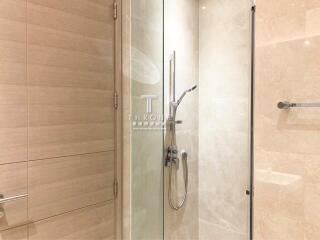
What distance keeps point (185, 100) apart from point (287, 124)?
0.94m

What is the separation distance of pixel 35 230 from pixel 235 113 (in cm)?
156

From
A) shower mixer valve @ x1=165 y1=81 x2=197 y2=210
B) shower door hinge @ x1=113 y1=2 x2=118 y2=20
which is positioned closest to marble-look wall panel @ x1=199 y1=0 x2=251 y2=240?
shower mixer valve @ x1=165 y1=81 x2=197 y2=210

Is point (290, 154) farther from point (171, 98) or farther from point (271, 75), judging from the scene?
point (171, 98)

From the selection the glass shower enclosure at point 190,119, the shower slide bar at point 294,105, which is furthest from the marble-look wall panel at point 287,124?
the glass shower enclosure at point 190,119

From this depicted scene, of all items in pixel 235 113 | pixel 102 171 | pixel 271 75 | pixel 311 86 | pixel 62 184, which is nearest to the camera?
pixel 311 86

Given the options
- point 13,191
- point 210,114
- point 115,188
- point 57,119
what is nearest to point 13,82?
point 57,119

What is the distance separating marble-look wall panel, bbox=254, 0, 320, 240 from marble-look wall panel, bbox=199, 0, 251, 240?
1.69 feet

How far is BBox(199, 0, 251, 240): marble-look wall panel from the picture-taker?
208cm

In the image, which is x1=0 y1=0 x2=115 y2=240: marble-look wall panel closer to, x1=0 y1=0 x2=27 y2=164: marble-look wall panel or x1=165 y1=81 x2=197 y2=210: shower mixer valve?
x1=0 y1=0 x2=27 y2=164: marble-look wall panel

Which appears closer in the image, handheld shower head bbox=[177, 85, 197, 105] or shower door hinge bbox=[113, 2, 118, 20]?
shower door hinge bbox=[113, 2, 118, 20]

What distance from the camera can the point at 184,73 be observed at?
223cm

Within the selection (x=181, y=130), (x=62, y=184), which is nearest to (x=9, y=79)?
(x=62, y=184)

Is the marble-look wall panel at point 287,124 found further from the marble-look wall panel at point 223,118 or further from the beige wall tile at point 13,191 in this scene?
the beige wall tile at point 13,191

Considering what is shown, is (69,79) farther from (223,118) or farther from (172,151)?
(223,118)
